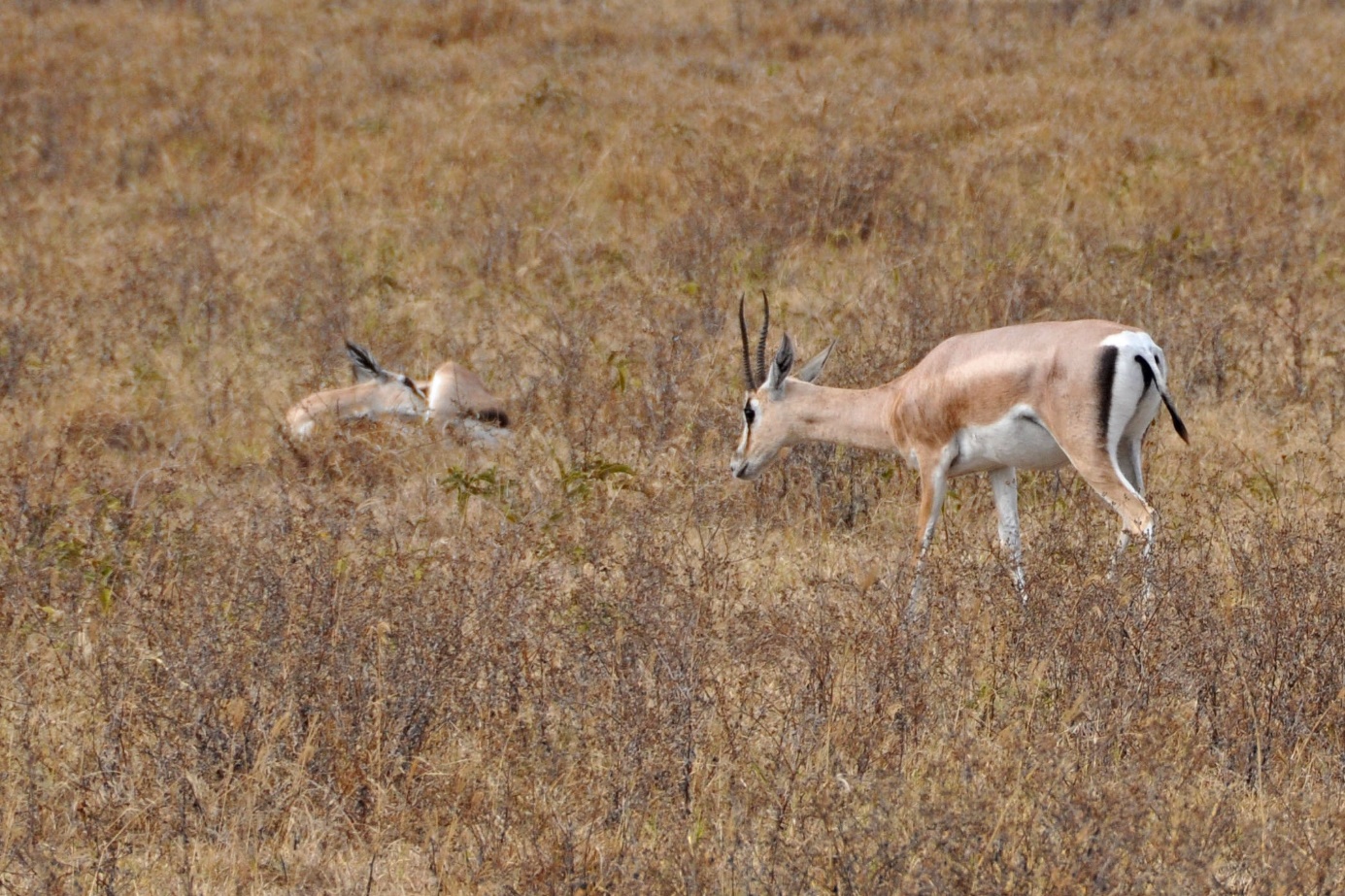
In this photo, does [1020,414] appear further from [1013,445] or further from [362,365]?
[362,365]

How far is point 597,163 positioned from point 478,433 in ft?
16.5

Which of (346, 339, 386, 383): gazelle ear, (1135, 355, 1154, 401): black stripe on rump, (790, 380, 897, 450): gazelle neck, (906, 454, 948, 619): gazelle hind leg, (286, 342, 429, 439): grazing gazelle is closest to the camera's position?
(1135, 355, 1154, 401): black stripe on rump

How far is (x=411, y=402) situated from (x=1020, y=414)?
3.77 metres

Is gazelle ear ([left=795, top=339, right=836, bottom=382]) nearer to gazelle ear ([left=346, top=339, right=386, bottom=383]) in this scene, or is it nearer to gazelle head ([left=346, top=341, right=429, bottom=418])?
gazelle head ([left=346, top=341, right=429, bottom=418])

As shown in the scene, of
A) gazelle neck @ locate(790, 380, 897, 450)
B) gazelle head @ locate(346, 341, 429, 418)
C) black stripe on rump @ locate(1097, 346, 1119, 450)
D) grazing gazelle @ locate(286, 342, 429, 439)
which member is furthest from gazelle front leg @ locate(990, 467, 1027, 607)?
gazelle head @ locate(346, 341, 429, 418)

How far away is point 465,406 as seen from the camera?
8164 millimetres

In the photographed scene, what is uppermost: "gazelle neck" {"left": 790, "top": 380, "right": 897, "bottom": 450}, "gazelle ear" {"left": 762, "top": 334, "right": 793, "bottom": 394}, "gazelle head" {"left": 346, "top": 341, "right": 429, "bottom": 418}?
"gazelle ear" {"left": 762, "top": 334, "right": 793, "bottom": 394}

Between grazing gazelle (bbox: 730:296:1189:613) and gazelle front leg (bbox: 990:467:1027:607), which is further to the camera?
gazelle front leg (bbox: 990:467:1027:607)

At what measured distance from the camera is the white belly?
6.03 meters

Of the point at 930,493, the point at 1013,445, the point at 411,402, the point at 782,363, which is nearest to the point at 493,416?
the point at 411,402

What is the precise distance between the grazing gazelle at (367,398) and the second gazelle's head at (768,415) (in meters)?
1.93

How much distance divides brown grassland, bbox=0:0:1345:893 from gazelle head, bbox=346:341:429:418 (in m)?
0.43

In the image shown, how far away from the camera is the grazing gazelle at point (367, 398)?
27.3 ft

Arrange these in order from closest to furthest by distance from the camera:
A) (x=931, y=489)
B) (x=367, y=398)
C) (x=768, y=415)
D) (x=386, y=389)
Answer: (x=931, y=489) → (x=768, y=415) → (x=367, y=398) → (x=386, y=389)
